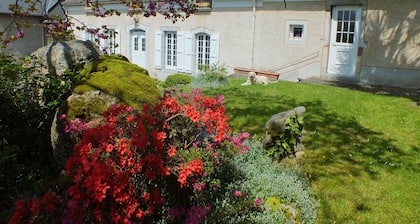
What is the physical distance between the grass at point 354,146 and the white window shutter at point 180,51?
25.3 ft

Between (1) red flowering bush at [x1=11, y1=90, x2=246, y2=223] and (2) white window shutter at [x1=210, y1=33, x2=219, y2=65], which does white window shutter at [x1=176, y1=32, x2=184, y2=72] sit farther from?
(1) red flowering bush at [x1=11, y1=90, x2=246, y2=223]

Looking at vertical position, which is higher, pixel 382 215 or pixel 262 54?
pixel 262 54

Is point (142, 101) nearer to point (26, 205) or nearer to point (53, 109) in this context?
point (53, 109)

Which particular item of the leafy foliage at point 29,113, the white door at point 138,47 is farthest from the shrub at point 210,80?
the leafy foliage at point 29,113

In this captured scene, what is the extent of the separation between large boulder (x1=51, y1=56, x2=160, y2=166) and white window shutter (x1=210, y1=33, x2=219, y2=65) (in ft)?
36.0

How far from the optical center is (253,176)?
4684mm

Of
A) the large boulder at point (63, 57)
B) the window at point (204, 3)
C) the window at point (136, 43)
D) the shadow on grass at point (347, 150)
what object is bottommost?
the shadow on grass at point (347, 150)

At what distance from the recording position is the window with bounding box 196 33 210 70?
55.3 ft

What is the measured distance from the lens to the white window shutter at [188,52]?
1708 cm

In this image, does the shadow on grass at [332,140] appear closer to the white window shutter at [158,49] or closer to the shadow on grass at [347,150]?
the shadow on grass at [347,150]

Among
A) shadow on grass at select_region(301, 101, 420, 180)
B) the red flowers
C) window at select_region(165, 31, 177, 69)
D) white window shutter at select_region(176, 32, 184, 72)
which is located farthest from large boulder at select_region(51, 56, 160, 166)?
window at select_region(165, 31, 177, 69)

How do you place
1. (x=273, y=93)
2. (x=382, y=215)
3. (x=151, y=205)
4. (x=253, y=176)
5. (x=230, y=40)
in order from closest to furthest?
(x=151, y=205) < (x=382, y=215) < (x=253, y=176) < (x=273, y=93) < (x=230, y=40)

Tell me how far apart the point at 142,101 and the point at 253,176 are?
70.2 inches

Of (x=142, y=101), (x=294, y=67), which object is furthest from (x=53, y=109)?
(x=294, y=67)
